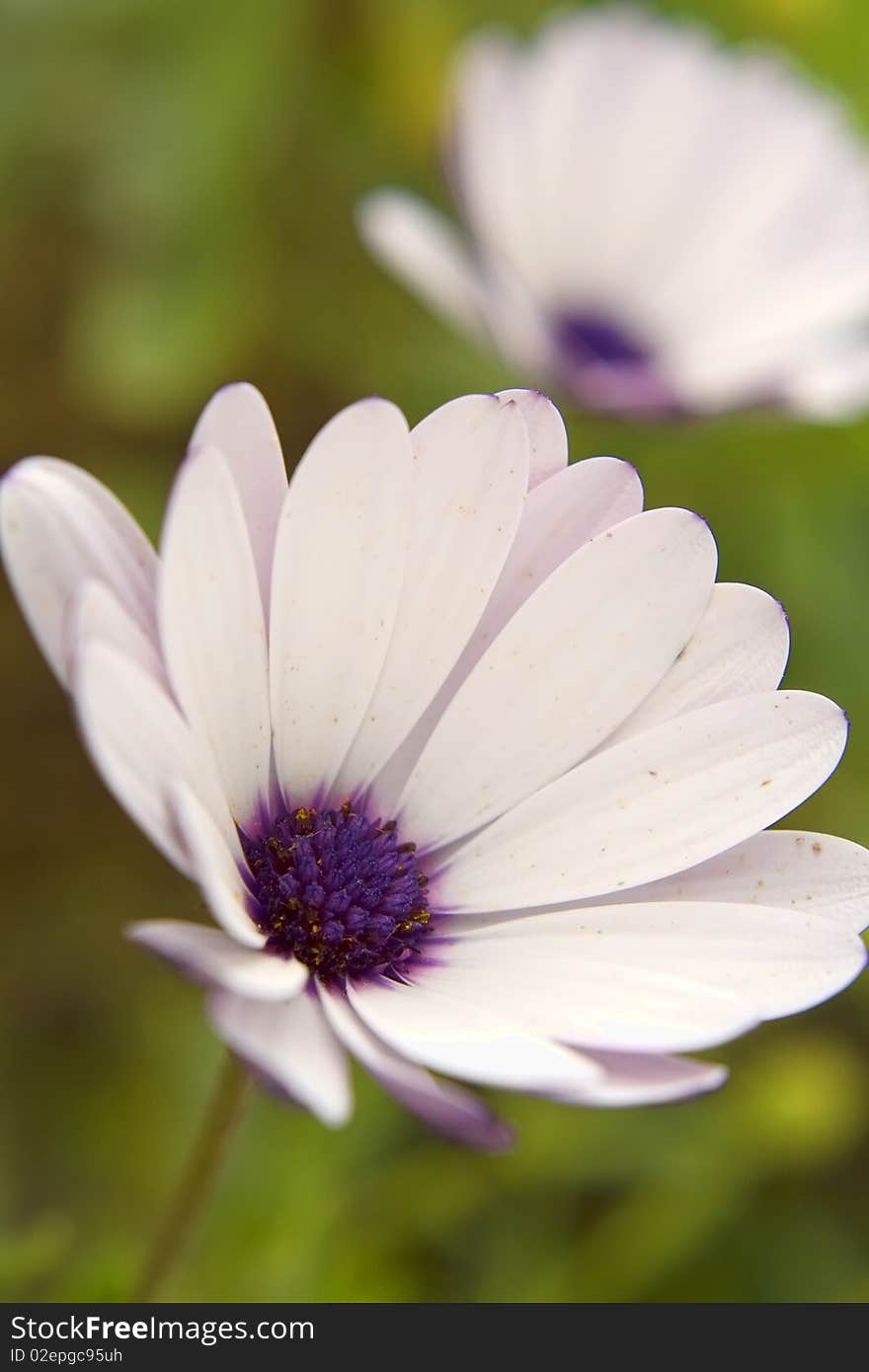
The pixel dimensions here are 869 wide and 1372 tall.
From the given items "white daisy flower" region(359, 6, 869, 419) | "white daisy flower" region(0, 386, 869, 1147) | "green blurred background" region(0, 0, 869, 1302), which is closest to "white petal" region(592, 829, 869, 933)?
"white daisy flower" region(0, 386, 869, 1147)

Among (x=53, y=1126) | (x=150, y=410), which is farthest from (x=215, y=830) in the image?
(x=150, y=410)

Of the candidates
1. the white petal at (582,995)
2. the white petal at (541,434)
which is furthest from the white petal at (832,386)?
the white petal at (582,995)

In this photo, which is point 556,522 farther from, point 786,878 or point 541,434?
point 786,878

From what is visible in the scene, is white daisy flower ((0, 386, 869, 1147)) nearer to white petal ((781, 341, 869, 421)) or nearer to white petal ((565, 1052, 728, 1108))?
white petal ((565, 1052, 728, 1108))

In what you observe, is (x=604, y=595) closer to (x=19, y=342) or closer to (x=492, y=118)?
(x=492, y=118)

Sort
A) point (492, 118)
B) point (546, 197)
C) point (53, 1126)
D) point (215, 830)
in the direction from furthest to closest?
1. point (546, 197)
2. point (492, 118)
3. point (53, 1126)
4. point (215, 830)

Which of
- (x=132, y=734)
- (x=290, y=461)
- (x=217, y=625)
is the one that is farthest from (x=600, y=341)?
(x=132, y=734)

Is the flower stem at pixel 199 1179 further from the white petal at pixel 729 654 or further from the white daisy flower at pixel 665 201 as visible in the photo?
the white daisy flower at pixel 665 201
